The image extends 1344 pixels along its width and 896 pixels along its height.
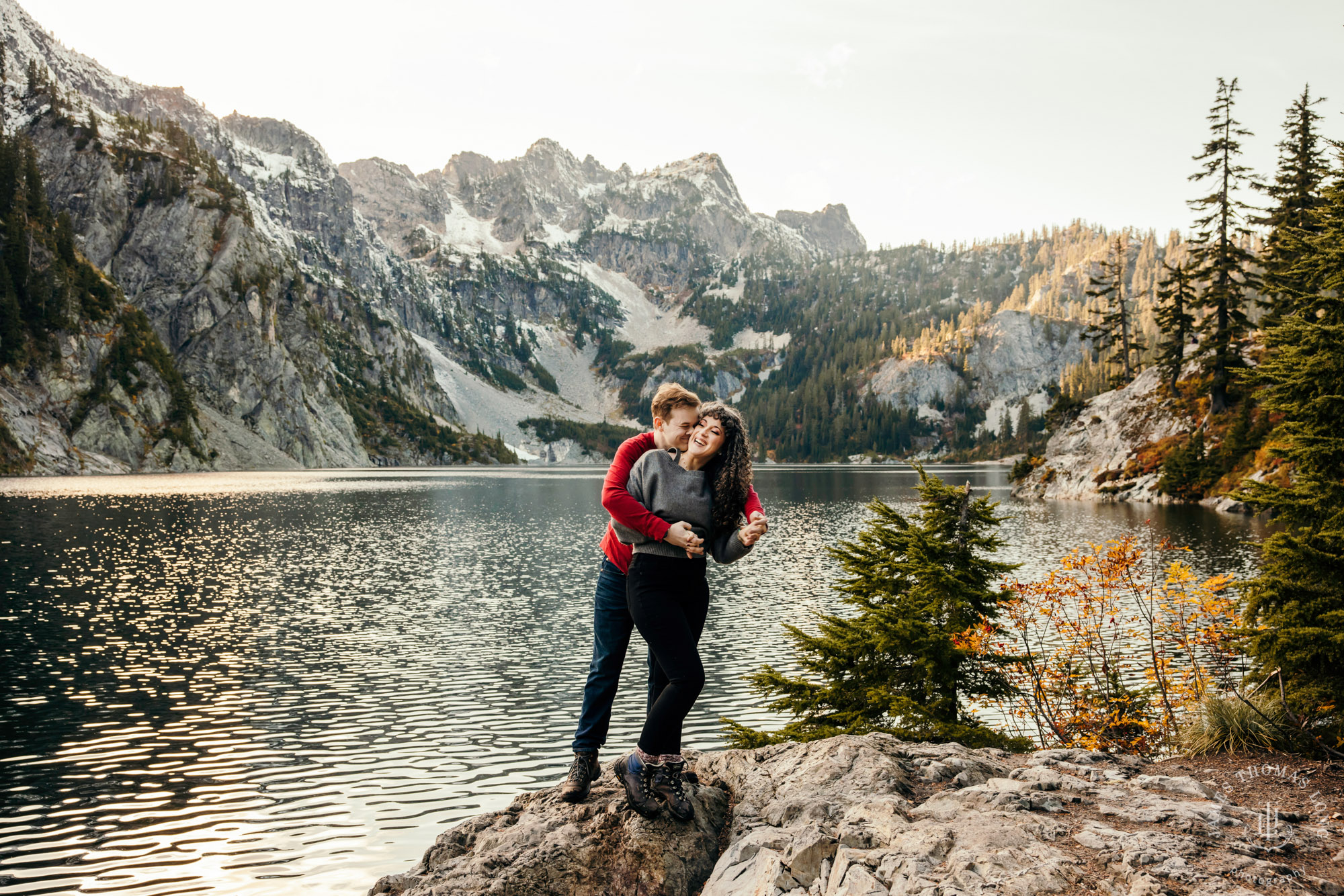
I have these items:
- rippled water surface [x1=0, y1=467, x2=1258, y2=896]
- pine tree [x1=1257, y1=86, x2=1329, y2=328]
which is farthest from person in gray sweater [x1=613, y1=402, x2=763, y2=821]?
pine tree [x1=1257, y1=86, x2=1329, y2=328]

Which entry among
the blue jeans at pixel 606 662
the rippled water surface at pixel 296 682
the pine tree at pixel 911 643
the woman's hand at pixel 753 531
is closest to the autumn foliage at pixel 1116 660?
the pine tree at pixel 911 643

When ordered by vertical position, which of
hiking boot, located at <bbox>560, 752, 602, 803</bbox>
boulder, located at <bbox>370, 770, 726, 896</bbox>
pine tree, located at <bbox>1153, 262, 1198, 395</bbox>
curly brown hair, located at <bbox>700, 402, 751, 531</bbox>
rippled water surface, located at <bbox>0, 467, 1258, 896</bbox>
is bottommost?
rippled water surface, located at <bbox>0, 467, 1258, 896</bbox>

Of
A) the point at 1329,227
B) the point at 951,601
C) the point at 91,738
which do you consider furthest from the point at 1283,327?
the point at 91,738

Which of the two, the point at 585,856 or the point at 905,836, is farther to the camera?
the point at 585,856

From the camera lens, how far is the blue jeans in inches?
287

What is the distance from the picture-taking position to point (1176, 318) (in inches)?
2734

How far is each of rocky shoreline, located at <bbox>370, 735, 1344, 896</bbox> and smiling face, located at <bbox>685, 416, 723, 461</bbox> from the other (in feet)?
10.5

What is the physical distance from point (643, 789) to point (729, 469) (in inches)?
115

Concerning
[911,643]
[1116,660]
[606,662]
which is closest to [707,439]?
[606,662]

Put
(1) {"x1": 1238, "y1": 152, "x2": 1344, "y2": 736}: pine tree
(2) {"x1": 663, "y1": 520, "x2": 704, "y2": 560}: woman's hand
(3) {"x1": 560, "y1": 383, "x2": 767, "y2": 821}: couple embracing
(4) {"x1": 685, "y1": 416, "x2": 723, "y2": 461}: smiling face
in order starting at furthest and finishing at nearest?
(1) {"x1": 1238, "y1": 152, "x2": 1344, "y2": 736}: pine tree → (4) {"x1": 685, "y1": 416, "x2": 723, "y2": 461}: smiling face → (3) {"x1": 560, "y1": 383, "x2": 767, "y2": 821}: couple embracing → (2) {"x1": 663, "y1": 520, "x2": 704, "y2": 560}: woman's hand

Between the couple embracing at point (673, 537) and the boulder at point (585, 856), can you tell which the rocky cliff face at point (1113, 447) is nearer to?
the couple embracing at point (673, 537)

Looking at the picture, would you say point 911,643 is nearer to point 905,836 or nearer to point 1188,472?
point 905,836

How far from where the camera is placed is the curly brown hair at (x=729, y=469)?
6.86 m

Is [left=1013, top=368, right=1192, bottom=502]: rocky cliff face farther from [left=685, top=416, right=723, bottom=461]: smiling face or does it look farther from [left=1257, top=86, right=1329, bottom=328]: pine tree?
[left=685, top=416, right=723, bottom=461]: smiling face
